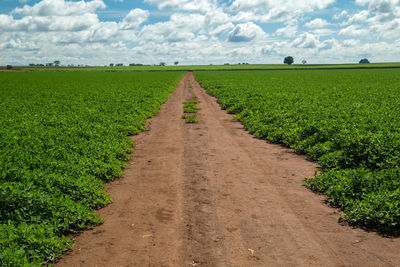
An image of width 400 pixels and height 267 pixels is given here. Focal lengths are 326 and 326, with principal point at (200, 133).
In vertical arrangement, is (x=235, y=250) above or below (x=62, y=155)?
below

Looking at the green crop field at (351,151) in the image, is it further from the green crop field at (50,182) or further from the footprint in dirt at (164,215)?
the green crop field at (50,182)

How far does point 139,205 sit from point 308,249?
12.5ft

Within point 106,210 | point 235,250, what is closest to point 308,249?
point 235,250

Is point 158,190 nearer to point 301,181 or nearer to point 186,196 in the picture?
point 186,196

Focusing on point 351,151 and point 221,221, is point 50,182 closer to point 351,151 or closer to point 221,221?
point 221,221

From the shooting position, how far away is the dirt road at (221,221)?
5.44 m

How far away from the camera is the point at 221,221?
6602mm

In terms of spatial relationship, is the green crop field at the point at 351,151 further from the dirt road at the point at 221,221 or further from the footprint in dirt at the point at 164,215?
the footprint in dirt at the point at 164,215

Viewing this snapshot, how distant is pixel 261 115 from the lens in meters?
17.4

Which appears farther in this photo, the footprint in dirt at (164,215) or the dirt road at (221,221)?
the footprint in dirt at (164,215)

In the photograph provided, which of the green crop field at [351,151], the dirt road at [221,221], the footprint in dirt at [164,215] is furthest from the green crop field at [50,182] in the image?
the green crop field at [351,151]

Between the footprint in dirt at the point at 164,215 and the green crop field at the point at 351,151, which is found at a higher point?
the green crop field at the point at 351,151

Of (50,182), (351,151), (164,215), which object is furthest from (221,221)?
(351,151)

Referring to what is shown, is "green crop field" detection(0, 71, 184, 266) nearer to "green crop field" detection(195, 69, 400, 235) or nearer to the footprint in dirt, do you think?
the footprint in dirt
